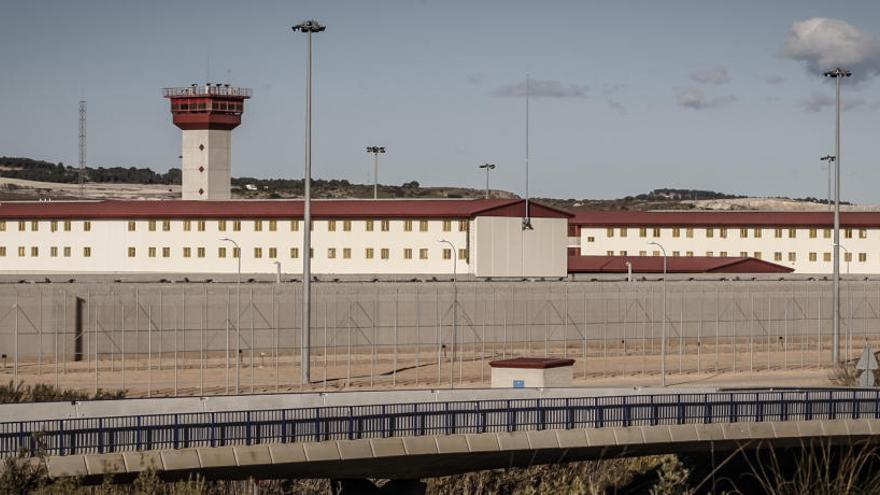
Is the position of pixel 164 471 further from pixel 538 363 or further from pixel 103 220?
pixel 103 220

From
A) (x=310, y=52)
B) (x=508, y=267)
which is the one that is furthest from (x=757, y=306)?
(x=310, y=52)

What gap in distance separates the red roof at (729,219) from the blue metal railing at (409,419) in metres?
60.9

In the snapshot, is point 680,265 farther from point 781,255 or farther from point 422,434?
point 422,434

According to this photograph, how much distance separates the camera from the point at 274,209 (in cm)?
9000

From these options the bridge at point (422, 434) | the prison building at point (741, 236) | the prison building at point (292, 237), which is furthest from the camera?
the prison building at point (741, 236)

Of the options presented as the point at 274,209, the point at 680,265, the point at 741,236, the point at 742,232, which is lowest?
the point at 680,265

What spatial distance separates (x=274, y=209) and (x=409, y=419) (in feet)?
187

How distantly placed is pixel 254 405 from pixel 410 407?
4106 mm

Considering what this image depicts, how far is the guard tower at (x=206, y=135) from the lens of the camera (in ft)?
346

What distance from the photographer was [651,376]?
68125 mm

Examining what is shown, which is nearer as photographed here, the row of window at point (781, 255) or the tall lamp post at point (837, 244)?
the tall lamp post at point (837, 244)

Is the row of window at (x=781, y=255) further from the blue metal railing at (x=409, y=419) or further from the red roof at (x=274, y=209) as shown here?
the blue metal railing at (x=409, y=419)

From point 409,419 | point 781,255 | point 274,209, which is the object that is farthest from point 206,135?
point 409,419

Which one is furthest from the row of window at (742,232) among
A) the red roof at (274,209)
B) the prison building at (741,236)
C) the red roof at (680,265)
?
the red roof at (274,209)
